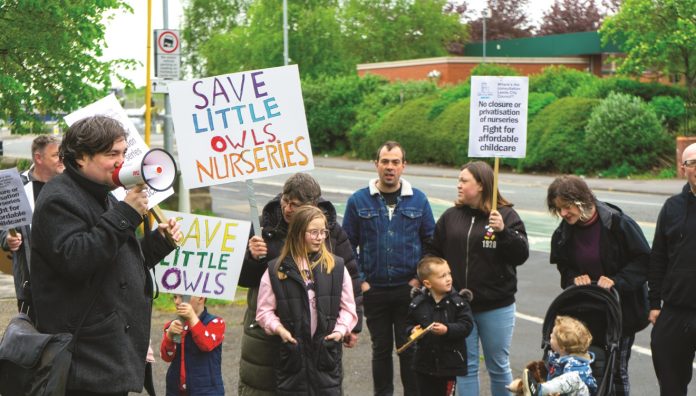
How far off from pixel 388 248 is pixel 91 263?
329 centimetres

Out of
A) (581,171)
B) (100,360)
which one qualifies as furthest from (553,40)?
(100,360)

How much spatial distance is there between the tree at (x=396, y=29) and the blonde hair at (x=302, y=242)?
57.1 meters

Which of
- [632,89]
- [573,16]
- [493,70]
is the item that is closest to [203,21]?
[573,16]

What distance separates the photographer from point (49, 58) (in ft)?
39.5

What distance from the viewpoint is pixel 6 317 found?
988 cm

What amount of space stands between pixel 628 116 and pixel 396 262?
23858mm


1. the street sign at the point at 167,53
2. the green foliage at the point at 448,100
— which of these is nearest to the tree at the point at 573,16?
the green foliage at the point at 448,100

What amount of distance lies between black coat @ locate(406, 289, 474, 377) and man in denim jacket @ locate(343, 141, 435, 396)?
59cm

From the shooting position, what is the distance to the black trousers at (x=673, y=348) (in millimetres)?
5848

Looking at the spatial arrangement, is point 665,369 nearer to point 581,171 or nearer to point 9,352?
point 9,352

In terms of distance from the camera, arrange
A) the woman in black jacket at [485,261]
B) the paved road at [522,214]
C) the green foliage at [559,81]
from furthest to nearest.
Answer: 1. the green foliage at [559,81]
2. the paved road at [522,214]
3. the woman in black jacket at [485,261]

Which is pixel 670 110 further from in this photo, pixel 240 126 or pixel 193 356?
pixel 193 356

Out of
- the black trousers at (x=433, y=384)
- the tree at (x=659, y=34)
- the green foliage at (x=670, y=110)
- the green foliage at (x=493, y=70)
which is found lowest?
the black trousers at (x=433, y=384)

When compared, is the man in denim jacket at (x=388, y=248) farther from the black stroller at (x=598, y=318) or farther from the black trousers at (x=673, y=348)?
the black trousers at (x=673, y=348)
